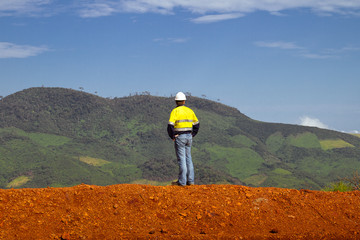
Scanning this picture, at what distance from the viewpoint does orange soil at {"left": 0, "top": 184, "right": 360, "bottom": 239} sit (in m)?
9.45

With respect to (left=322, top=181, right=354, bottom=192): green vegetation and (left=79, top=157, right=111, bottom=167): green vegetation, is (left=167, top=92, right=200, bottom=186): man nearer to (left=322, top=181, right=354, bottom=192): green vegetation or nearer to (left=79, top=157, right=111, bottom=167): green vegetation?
(left=322, top=181, right=354, bottom=192): green vegetation

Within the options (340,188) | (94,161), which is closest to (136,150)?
(94,161)

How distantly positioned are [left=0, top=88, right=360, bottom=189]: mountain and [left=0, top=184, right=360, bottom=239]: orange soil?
94.0 m

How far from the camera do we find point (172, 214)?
10172 mm

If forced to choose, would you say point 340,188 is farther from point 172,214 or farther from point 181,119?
point 172,214

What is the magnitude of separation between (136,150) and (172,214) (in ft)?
540

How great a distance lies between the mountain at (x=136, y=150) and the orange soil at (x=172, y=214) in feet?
308

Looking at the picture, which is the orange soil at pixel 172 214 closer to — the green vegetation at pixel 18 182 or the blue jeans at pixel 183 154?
the blue jeans at pixel 183 154

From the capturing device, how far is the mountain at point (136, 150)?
118 metres

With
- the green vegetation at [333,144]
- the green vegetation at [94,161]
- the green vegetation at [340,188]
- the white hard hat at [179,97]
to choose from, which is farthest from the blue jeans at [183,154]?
the green vegetation at [333,144]

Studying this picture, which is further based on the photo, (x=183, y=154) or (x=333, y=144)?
(x=333, y=144)

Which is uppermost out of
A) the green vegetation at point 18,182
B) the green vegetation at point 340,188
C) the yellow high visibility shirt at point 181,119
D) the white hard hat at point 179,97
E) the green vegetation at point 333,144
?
the white hard hat at point 179,97

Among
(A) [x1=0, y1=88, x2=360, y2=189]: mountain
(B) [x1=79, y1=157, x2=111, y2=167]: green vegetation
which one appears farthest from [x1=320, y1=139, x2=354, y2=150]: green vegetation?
(B) [x1=79, y1=157, x2=111, y2=167]: green vegetation

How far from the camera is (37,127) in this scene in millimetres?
171625
